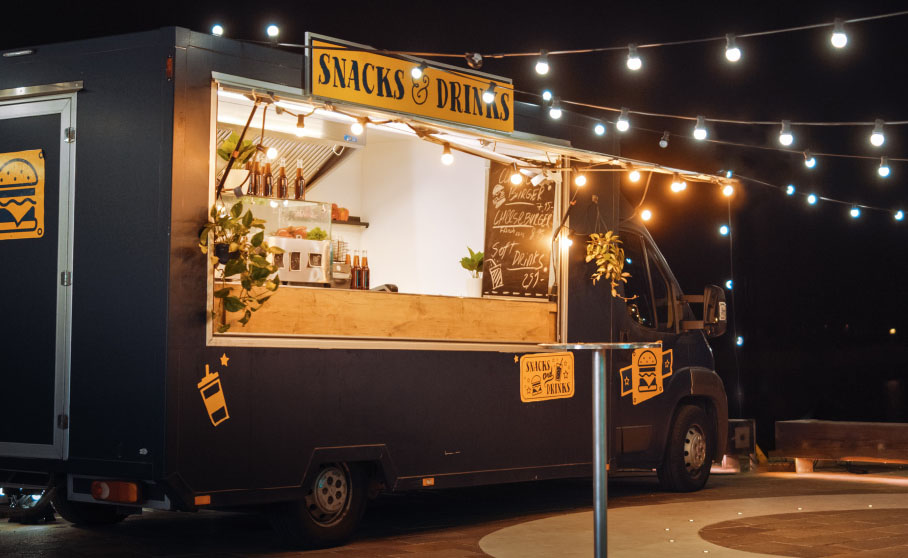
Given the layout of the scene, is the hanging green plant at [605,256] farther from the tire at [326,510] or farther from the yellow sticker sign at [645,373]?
the tire at [326,510]

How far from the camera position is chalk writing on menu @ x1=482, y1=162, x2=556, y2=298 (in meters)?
9.09

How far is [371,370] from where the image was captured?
24.2 ft

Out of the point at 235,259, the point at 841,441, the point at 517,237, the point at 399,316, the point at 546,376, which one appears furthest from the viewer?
the point at 841,441

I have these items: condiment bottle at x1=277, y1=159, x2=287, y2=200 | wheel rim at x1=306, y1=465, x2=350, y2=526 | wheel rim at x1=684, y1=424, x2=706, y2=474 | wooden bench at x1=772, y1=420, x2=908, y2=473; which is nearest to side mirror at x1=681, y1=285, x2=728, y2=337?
wheel rim at x1=684, y1=424, x2=706, y2=474

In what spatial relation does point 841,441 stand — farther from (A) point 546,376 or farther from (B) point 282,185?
(B) point 282,185

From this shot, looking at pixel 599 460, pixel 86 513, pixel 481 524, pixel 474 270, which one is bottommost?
pixel 481 524

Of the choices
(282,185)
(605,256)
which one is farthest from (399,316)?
(605,256)

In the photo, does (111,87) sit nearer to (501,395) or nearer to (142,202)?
(142,202)

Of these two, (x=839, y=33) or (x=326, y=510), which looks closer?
(x=326, y=510)

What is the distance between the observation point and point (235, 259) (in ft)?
21.5

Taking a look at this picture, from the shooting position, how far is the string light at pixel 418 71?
7.68 metres

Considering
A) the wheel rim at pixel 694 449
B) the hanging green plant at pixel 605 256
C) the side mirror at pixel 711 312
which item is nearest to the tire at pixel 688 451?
the wheel rim at pixel 694 449

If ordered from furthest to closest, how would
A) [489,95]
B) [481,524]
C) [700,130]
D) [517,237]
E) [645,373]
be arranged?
[645,373] < [700,130] < [517,237] < [481,524] < [489,95]

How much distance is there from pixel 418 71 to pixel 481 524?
3386 millimetres
